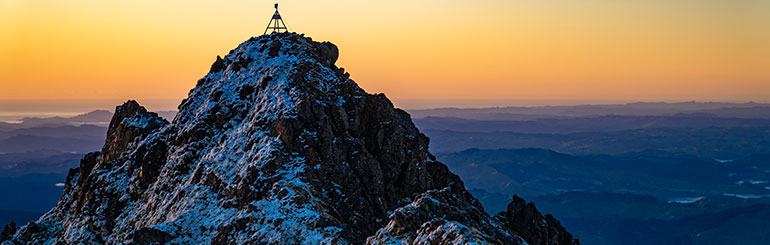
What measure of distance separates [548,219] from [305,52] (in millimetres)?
45781

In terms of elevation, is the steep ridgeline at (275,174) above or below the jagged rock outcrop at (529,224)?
above

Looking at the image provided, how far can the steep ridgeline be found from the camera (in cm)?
7988

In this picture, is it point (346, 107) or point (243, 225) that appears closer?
point (243, 225)

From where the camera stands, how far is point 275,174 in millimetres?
86125

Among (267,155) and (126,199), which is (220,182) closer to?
(267,155)

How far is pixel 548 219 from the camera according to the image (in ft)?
370

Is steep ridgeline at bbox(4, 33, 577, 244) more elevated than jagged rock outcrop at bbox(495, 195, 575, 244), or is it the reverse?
steep ridgeline at bbox(4, 33, 577, 244)

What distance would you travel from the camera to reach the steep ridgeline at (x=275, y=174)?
7988cm

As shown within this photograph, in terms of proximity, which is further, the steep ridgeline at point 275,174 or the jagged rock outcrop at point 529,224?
the jagged rock outcrop at point 529,224

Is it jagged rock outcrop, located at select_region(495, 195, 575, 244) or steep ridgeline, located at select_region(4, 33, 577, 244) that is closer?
steep ridgeline, located at select_region(4, 33, 577, 244)

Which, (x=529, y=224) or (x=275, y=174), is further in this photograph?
(x=529, y=224)

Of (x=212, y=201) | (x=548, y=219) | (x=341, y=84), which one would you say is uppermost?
(x=341, y=84)

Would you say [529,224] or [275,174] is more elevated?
[275,174]

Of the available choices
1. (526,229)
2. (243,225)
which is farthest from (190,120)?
(526,229)
